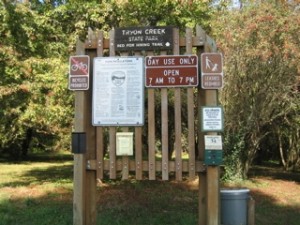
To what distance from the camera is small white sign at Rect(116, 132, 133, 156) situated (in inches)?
266

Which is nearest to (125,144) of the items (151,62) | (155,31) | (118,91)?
(118,91)

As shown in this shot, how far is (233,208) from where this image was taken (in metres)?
7.30

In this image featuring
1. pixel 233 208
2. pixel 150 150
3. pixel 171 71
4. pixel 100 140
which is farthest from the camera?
pixel 233 208

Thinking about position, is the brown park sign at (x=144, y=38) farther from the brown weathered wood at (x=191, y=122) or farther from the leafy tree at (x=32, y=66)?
the leafy tree at (x=32, y=66)

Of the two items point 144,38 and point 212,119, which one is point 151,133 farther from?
point 144,38

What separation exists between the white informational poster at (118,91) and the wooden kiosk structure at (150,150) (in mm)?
138

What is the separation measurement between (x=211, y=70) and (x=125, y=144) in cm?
151

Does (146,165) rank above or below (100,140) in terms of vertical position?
below

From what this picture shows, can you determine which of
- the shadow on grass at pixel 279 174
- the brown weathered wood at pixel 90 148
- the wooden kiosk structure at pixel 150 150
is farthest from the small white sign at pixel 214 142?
the shadow on grass at pixel 279 174

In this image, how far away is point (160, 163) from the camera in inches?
270

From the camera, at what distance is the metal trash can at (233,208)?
7273 mm

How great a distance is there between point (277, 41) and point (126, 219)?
25.1ft

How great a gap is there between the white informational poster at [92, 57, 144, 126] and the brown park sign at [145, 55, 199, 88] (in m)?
0.12

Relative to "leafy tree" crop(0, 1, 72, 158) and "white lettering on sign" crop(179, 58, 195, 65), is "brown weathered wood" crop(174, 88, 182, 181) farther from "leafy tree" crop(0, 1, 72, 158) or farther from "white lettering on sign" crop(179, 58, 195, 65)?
"leafy tree" crop(0, 1, 72, 158)
